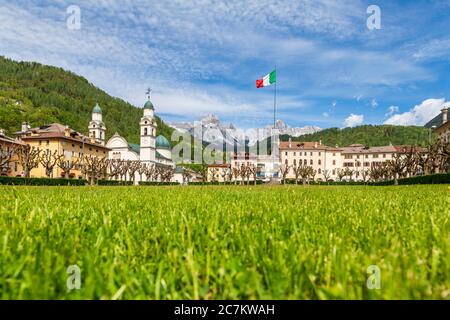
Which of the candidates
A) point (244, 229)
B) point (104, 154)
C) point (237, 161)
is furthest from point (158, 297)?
point (237, 161)

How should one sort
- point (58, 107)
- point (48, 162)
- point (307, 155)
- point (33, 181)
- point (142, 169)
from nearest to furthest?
1. point (33, 181)
2. point (48, 162)
3. point (142, 169)
4. point (307, 155)
5. point (58, 107)

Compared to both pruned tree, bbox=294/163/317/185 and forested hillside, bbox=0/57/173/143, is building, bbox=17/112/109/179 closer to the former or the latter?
forested hillside, bbox=0/57/173/143

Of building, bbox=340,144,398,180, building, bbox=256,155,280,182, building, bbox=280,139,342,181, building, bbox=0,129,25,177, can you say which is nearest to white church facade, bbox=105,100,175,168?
building, bbox=0,129,25,177

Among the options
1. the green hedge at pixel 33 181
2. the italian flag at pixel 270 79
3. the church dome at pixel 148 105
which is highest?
the church dome at pixel 148 105

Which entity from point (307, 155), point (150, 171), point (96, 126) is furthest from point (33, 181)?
point (307, 155)

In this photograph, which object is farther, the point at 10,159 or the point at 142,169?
the point at 142,169

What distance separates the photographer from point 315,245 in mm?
2080

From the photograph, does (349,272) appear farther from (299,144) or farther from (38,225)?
(299,144)

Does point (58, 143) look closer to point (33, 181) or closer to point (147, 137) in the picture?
point (147, 137)

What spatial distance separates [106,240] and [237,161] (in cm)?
13848

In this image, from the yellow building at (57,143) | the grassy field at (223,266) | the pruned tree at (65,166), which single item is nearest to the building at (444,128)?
the pruned tree at (65,166)

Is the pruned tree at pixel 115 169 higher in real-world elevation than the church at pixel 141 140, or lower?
lower

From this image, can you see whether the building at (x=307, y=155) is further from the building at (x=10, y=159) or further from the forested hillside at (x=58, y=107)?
the building at (x=10, y=159)

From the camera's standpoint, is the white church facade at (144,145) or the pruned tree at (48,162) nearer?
the pruned tree at (48,162)
